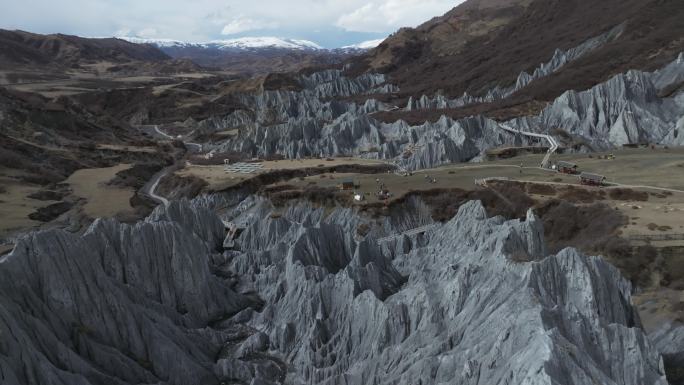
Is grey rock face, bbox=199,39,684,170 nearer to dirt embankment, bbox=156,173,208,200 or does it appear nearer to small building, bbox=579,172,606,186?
small building, bbox=579,172,606,186

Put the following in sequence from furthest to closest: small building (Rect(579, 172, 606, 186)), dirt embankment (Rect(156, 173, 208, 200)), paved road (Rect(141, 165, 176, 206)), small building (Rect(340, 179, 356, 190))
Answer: paved road (Rect(141, 165, 176, 206)) < dirt embankment (Rect(156, 173, 208, 200)) < small building (Rect(340, 179, 356, 190)) < small building (Rect(579, 172, 606, 186))

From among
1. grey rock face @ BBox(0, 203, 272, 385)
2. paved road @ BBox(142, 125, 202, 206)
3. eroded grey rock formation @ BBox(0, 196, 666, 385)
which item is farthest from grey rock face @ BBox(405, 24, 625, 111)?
grey rock face @ BBox(0, 203, 272, 385)

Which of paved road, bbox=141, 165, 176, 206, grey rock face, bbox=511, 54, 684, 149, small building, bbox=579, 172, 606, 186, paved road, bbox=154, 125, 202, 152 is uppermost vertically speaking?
grey rock face, bbox=511, 54, 684, 149

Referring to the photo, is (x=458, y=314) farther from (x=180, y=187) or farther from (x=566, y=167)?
(x=180, y=187)

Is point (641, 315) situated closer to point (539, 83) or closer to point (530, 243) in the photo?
point (530, 243)

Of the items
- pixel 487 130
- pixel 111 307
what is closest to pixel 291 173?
pixel 487 130

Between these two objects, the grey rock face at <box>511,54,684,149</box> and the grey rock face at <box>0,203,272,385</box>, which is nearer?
the grey rock face at <box>0,203,272,385</box>
